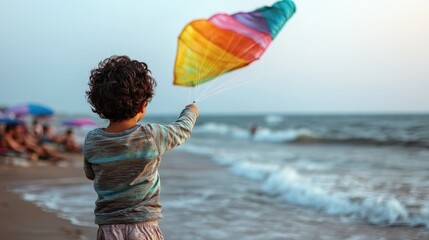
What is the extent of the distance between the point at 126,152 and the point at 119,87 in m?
0.31

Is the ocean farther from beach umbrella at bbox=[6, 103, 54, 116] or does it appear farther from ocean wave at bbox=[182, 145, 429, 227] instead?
beach umbrella at bbox=[6, 103, 54, 116]

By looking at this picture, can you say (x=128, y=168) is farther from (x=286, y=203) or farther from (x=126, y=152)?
(x=286, y=203)

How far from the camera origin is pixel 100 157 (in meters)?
2.41

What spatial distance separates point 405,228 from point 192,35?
3933 millimetres

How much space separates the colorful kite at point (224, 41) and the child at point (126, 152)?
1.09m

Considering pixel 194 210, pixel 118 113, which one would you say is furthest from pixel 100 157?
pixel 194 210

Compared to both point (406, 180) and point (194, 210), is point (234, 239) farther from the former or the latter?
point (406, 180)

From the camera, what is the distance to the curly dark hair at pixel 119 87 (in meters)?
2.29

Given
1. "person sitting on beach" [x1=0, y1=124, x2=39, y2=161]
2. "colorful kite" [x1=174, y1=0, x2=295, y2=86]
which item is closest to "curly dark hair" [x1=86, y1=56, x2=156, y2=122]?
"colorful kite" [x1=174, y1=0, x2=295, y2=86]

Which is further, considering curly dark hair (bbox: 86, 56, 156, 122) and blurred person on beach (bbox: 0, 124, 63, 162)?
blurred person on beach (bbox: 0, 124, 63, 162)

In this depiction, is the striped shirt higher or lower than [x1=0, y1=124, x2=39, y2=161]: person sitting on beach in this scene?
higher

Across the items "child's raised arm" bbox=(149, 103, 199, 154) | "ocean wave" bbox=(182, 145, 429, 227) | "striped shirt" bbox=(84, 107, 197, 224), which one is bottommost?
"ocean wave" bbox=(182, 145, 429, 227)

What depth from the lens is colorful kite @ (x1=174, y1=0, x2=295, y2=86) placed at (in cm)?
355

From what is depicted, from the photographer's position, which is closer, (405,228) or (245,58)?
(245,58)
